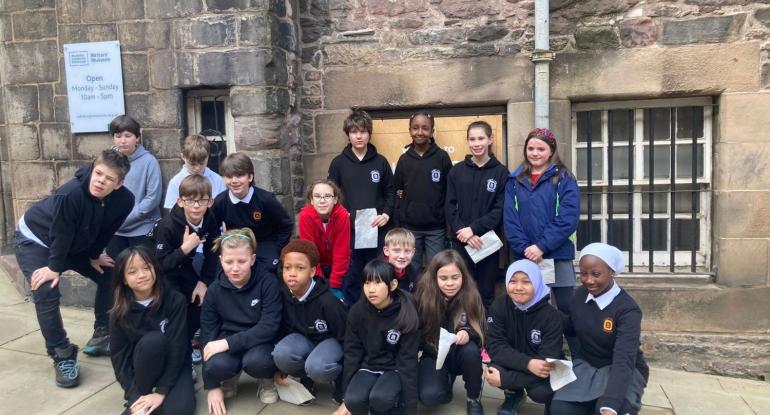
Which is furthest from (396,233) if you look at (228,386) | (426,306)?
(228,386)

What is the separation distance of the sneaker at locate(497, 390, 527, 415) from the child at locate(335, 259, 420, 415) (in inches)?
22.7

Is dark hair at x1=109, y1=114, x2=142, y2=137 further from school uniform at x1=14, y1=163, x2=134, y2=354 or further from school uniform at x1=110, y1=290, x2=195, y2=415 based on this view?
school uniform at x1=110, y1=290, x2=195, y2=415

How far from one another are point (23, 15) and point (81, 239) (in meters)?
2.74

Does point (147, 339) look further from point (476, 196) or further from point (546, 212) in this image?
point (546, 212)

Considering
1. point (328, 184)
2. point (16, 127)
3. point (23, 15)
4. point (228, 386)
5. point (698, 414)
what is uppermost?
point (23, 15)

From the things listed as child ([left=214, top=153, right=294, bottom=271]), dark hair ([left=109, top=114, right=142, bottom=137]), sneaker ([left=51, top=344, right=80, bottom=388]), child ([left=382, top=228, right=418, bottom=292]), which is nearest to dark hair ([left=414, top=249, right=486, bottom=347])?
child ([left=382, top=228, right=418, bottom=292])

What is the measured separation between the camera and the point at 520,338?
3414 mm

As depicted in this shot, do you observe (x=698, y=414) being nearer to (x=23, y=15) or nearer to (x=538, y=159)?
(x=538, y=159)

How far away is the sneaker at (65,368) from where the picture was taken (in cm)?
377

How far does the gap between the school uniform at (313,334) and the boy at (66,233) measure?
1294 mm

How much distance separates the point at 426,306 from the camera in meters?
3.52

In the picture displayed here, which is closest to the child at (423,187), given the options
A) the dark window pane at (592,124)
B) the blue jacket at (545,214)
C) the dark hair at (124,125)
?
the blue jacket at (545,214)

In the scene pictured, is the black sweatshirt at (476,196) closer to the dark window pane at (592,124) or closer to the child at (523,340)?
the child at (523,340)

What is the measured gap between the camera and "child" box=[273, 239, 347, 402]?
3.49m
